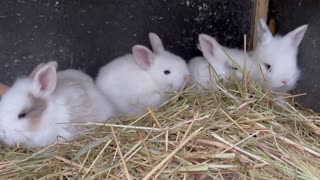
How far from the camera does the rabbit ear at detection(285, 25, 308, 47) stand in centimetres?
359

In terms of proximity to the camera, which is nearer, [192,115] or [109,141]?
[109,141]

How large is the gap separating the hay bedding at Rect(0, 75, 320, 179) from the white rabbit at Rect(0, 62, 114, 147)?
120mm

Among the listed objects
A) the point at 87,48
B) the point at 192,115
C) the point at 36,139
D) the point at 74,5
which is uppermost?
the point at 74,5

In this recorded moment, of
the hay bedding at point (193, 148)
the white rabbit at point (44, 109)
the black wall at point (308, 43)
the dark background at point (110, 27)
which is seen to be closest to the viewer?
the hay bedding at point (193, 148)

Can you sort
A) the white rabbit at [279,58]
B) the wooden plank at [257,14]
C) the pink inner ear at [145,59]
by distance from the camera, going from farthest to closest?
the wooden plank at [257,14], the pink inner ear at [145,59], the white rabbit at [279,58]

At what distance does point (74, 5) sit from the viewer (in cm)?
397

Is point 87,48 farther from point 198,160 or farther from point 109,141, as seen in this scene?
point 198,160

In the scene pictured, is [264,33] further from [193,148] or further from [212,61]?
[193,148]

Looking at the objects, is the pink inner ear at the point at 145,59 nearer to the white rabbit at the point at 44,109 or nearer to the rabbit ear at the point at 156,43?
the rabbit ear at the point at 156,43

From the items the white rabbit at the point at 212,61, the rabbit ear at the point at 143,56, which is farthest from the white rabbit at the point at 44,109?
the white rabbit at the point at 212,61

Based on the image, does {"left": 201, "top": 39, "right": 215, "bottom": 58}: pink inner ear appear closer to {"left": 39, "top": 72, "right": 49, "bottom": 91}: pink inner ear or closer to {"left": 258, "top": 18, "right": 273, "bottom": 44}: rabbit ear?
{"left": 258, "top": 18, "right": 273, "bottom": 44}: rabbit ear

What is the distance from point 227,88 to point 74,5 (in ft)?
4.56

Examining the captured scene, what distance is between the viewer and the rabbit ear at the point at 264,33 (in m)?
3.84

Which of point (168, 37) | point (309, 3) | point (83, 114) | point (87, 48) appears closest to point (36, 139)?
point (83, 114)
